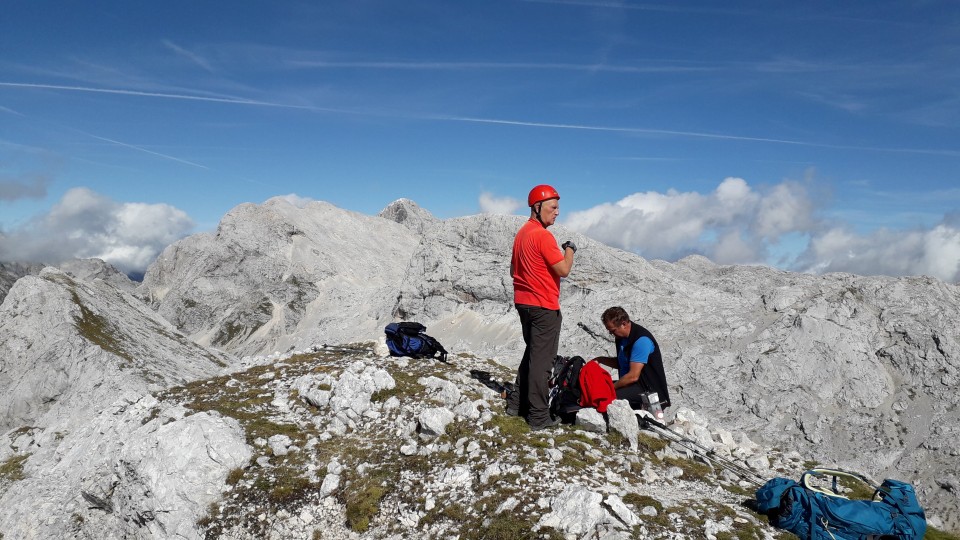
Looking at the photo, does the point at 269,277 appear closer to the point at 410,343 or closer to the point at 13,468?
the point at 13,468

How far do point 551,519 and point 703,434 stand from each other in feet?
18.7

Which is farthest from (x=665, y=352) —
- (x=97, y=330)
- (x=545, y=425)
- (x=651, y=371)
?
(x=97, y=330)

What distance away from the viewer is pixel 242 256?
74.6 meters

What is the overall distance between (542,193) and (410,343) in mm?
6382

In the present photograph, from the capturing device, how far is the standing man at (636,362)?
10.3 m

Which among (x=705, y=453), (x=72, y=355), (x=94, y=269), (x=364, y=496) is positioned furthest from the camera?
(x=94, y=269)

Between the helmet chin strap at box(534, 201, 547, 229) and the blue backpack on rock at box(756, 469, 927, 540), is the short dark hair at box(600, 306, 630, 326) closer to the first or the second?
the helmet chin strap at box(534, 201, 547, 229)

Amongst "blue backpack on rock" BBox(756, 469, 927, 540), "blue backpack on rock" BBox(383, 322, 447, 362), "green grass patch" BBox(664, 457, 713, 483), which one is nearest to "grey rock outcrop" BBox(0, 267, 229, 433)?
"blue backpack on rock" BBox(383, 322, 447, 362)

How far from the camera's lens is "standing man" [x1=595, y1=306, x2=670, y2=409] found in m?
10.3

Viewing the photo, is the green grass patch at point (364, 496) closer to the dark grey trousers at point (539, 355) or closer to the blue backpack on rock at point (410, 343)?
the dark grey trousers at point (539, 355)

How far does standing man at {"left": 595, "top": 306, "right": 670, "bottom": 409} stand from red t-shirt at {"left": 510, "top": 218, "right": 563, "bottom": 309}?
1686 mm

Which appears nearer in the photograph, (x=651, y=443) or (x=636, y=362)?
(x=651, y=443)

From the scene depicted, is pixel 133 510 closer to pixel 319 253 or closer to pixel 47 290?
pixel 47 290

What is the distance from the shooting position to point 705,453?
31.7 ft
